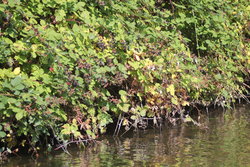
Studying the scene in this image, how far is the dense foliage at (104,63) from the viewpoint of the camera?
558 centimetres

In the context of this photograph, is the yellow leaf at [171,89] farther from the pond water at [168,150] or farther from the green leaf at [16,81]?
the green leaf at [16,81]

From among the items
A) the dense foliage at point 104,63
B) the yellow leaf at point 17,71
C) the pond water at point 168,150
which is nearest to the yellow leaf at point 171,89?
the dense foliage at point 104,63

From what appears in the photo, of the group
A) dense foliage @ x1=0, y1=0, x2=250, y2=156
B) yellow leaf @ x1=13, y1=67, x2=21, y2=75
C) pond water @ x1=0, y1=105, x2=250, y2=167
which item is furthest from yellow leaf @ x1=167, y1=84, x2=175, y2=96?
yellow leaf @ x1=13, y1=67, x2=21, y2=75

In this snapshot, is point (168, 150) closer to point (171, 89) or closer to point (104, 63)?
point (171, 89)

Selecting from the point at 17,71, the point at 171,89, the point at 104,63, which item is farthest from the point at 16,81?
the point at 171,89

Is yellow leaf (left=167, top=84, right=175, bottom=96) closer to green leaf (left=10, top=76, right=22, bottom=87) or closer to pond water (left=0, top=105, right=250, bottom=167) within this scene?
pond water (left=0, top=105, right=250, bottom=167)

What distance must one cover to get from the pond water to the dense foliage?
0.70ft

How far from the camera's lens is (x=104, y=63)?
21.6ft

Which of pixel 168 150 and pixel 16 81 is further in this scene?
pixel 168 150

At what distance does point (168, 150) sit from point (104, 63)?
139 cm

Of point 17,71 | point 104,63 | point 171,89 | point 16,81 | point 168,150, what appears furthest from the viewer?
point 171,89

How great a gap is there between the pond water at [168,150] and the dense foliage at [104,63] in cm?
21

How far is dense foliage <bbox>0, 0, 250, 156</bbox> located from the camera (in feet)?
18.3

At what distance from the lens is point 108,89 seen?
22.7 feet
